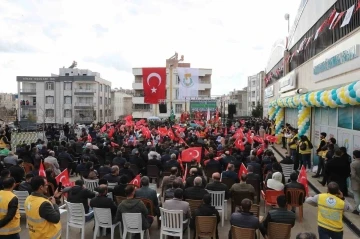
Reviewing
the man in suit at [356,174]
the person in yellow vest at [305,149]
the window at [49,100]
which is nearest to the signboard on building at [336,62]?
the person in yellow vest at [305,149]

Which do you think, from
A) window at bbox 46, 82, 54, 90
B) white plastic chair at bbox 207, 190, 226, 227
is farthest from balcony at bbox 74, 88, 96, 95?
white plastic chair at bbox 207, 190, 226, 227

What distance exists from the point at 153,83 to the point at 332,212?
24.8 m

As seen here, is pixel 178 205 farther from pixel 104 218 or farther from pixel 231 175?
pixel 231 175

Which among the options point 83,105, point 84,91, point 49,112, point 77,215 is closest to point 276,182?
point 77,215

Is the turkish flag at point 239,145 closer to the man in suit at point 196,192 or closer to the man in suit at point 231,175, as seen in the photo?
the man in suit at point 231,175

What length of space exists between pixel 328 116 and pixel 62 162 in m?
10.9

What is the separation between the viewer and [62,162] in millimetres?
14188

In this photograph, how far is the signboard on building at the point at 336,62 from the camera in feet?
37.6

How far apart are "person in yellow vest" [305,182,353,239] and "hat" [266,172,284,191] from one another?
2767 mm

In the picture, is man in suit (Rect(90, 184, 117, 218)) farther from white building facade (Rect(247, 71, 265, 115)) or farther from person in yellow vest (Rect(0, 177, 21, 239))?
white building facade (Rect(247, 71, 265, 115))

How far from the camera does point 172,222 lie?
7.27 metres

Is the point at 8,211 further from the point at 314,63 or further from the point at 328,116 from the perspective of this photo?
the point at 314,63

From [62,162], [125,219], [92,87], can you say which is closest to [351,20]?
[125,219]

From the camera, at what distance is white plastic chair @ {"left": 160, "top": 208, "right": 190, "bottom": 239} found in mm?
7161
